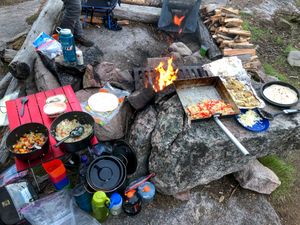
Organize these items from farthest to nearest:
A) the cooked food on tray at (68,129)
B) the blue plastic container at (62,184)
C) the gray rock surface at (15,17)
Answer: the gray rock surface at (15,17)
the blue plastic container at (62,184)
the cooked food on tray at (68,129)

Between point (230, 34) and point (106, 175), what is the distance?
16.5 feet

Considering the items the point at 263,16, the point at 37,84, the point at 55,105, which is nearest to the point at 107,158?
the point at 55,105

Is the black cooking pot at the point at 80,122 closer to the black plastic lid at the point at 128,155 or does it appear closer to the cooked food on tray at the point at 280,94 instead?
the black plastic lid at the point at 128,155

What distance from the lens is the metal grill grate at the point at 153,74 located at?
501 cm

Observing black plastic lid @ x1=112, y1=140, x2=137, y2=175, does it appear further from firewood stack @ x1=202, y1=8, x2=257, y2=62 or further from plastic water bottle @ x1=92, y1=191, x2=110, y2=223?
firewood stack @ x1=202, y1=8, x2=257, y2=62

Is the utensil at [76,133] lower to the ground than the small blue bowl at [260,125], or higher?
higher

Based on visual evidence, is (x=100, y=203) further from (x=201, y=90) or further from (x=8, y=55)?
(x=8, y=55)

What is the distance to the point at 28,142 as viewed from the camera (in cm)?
354

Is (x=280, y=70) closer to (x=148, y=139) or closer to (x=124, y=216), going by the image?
(x=148, y=139)

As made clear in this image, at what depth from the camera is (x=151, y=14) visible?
7.46 meters

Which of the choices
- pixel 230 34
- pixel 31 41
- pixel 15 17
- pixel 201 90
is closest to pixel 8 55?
pixel 31 41

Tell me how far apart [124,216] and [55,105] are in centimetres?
203

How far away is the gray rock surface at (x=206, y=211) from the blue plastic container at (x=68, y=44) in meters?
2.93

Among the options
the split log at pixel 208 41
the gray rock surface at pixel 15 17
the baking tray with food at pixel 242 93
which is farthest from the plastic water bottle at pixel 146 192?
the gray rock surface at pixel 15 17
